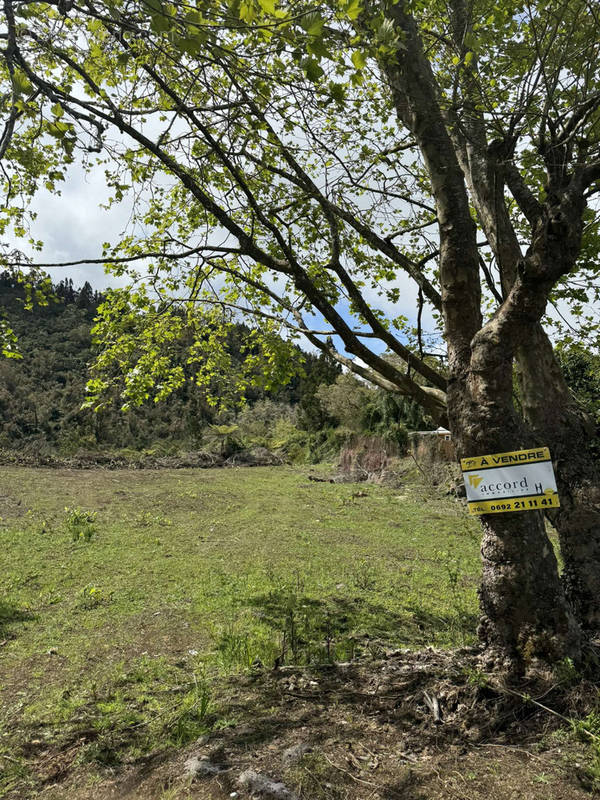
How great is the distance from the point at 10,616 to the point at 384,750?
175 inches

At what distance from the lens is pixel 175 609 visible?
5.27 m

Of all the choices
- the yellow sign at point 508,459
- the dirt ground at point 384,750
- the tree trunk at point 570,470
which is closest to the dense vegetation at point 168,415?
the tree trunk at point 570,470

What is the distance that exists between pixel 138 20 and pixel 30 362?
4799 cm

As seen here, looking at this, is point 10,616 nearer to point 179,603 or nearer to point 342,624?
point 179,603

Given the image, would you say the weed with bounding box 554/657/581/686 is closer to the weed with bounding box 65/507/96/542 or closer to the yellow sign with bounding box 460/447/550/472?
the yellow sign with bounding box 460/447/550/472

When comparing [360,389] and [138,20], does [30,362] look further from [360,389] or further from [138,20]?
[138,20]

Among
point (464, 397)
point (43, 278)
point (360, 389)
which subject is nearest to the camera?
point (464, 397)

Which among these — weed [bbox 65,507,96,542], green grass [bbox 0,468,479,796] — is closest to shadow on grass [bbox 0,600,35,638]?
green grass [bbox 0,468,479,796]

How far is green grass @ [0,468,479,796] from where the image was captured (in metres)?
3.08

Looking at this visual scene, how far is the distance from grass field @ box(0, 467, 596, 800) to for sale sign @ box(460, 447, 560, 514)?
5.41ft

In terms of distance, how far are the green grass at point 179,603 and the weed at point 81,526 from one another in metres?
0.03

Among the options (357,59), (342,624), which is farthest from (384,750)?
(357,59)

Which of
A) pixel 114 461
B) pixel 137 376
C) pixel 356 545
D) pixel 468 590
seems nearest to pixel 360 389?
pixel 114 461

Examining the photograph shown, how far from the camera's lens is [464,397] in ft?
9.71
